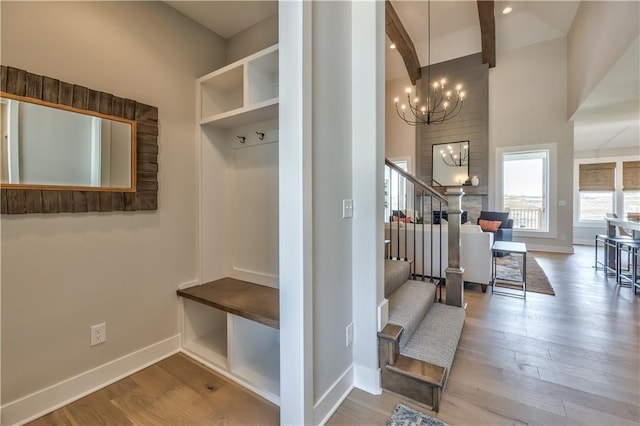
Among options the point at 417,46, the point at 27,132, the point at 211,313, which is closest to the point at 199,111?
the point at 27,132

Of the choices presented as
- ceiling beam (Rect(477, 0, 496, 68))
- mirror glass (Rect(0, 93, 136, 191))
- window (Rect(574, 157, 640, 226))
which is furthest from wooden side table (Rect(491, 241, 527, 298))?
window (Rect(574, 157, 640, 226))

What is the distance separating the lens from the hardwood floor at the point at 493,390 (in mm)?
1479

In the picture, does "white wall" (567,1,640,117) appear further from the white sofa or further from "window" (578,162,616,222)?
the white sofa

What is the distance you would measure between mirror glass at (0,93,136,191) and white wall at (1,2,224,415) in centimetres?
20

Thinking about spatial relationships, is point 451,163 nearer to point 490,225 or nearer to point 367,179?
point 490,225

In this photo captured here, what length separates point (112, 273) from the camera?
1.81 meters

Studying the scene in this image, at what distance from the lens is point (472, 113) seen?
6.61m

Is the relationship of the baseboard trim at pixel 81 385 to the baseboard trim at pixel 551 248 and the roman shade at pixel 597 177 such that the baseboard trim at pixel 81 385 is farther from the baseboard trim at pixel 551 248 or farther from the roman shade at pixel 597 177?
the roman shade at pixel 597 177

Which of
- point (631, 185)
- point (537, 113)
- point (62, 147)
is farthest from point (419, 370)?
point (631, 185)

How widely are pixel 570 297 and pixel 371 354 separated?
306cm

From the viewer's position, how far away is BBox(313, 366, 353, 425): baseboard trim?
1408 millimetres

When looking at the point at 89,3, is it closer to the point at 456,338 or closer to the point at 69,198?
the point at 69,198

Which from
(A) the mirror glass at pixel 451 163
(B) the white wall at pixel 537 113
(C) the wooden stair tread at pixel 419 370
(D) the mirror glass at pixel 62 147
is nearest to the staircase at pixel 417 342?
(C) the wooden stair tread at pixel 419 370

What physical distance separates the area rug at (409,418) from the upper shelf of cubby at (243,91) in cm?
197
